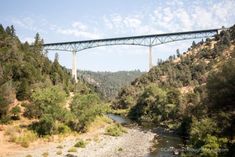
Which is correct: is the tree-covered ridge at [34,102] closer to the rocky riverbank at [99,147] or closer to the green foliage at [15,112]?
the green foliage at [15,112]

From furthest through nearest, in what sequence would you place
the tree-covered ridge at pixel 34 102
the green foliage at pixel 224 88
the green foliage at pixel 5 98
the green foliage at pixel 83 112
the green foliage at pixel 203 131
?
the green foliage at pixel 83 112 → the tree-covered ridge at pixel 34 102 → the green foliage at pixel 5 98 → the green foliage at pixel 224 88 → the green foliage at pixel 203 131

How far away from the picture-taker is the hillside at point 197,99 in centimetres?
3069

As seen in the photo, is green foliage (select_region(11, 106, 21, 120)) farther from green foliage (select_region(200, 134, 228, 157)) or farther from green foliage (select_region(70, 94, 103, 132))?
green foliage (select_region(200, 134, 228, 157))

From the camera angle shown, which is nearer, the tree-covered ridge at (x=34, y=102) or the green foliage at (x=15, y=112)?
the tree-covered ridge at (x=34, y=102)

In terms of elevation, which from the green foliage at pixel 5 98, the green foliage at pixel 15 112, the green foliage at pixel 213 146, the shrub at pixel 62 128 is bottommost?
the shrub at pixel 62 128

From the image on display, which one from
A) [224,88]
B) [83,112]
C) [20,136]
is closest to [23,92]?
[83,112]

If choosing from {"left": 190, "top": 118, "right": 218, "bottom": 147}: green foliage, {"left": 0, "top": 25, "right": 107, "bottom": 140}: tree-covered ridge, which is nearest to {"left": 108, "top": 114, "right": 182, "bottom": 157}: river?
{"left": 190, "top": 118, "right": 218, "bottom": 147}: green foliage

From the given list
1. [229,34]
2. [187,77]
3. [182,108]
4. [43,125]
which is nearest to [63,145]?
[43,125]

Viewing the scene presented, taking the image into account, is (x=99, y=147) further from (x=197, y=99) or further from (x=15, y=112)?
(x=197, y=99)

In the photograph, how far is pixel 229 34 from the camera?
10288 centimetres

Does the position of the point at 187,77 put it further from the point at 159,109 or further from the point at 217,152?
the point at 217,152

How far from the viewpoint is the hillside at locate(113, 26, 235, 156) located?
30.7m

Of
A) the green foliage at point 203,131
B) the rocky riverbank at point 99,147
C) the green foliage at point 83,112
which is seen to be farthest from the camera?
the green foliage at point 83,112

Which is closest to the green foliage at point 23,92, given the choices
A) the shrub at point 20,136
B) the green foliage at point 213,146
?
the shrub at point 20,136
